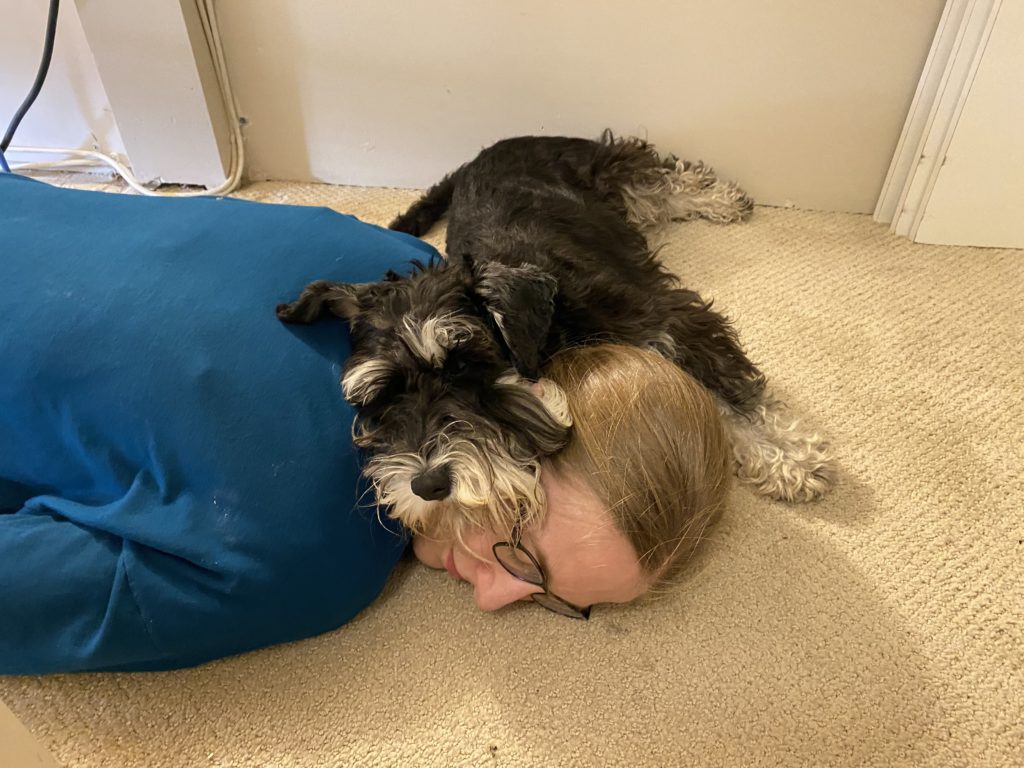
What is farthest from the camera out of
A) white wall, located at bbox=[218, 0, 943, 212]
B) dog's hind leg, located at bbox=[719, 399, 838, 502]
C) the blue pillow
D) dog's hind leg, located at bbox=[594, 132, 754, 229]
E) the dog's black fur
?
dog's hind leg, located at bbox=[594, 132, 754, 229]

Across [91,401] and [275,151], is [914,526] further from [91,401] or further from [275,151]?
[275,151]

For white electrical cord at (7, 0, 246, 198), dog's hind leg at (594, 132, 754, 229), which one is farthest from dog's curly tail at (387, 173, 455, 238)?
white electrical cord at (7, 0, 246, 198)

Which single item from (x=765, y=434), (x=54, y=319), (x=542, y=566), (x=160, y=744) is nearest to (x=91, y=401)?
(x=54, y=319)

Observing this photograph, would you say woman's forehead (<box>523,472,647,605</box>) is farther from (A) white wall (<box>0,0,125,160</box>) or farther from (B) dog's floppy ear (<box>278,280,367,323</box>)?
(A) white wall (<box>0,0,125,160</box>)

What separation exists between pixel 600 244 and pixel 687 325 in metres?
0.39

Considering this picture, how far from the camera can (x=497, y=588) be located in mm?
1316

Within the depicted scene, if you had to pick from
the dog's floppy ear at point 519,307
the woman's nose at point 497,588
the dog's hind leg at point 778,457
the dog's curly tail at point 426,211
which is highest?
the dog's floppy ear at point 519,307

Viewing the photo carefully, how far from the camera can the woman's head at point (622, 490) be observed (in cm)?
118

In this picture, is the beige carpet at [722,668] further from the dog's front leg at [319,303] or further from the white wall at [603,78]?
the white wall at [603,78]

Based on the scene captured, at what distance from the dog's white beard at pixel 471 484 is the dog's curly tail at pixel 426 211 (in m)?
1.36

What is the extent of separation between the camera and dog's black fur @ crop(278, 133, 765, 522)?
4.12 feet

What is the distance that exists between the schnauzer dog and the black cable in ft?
4.74

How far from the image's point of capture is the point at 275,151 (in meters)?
2.77

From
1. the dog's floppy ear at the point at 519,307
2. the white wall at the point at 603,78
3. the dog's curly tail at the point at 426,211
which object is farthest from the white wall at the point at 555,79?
the dog's floppy ear at the point at 519,307
